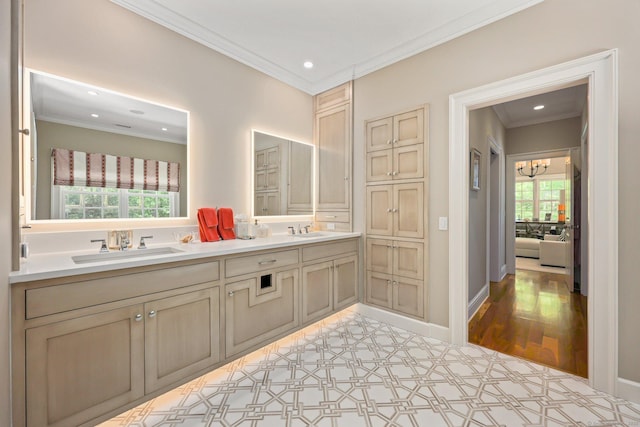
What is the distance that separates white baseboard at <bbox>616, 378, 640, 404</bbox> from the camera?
1749 millimetres

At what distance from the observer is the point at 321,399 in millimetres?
1812

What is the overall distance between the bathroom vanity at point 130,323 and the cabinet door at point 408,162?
4.51ft

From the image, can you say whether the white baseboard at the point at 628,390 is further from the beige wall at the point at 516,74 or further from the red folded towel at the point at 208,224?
the red folded towel at the point at 208,224

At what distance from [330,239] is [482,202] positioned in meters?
2.38

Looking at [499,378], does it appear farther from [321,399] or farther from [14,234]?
[14,234]

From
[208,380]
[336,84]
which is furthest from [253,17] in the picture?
[208,380]

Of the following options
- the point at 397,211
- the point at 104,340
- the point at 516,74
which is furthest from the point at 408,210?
the point at 104,340

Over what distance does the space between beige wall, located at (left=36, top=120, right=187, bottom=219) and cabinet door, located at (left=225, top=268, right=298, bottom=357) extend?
89cm

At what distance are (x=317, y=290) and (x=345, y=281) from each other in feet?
1.44

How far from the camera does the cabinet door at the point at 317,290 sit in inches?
102

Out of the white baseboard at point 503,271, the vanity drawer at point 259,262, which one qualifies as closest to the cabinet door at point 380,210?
the vanity drawer at point 259,262

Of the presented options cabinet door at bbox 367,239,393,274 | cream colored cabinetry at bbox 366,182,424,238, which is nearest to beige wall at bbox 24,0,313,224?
cream colored cabinetry at bbox 366,182,424,238

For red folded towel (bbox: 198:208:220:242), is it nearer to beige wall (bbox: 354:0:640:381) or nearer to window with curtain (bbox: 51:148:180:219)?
window with curtain (bbox: 51:148:180:219)

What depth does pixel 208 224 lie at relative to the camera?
245cm
